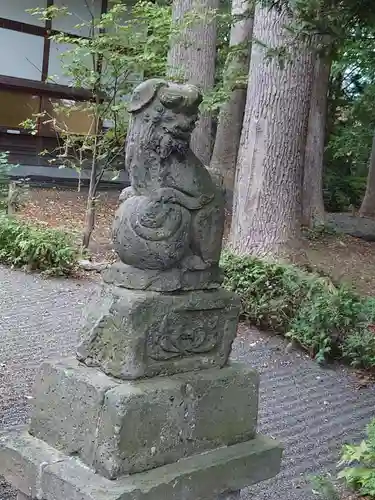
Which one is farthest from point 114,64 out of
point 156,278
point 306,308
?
point 156,278

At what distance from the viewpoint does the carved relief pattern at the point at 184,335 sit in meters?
2.89

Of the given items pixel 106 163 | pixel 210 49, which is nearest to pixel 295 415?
pixel 106 163

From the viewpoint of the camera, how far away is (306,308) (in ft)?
26.2

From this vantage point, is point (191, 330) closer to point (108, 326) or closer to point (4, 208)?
point (108, 326)

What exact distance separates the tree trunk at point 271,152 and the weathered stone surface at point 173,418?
7.00 m

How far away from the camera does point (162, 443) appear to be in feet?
9.42

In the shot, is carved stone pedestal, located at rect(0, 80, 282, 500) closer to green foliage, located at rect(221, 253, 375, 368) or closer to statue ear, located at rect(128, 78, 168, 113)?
statue ear, located at rect(128, 78, 168, 113)

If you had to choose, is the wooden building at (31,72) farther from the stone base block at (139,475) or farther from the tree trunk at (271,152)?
the stone base block at (139,475)

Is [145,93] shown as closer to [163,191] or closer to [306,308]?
[163,191]

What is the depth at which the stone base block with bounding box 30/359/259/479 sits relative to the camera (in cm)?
274

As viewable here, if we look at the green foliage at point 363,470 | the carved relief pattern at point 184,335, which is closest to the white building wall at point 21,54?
the green foliage at point 363,470

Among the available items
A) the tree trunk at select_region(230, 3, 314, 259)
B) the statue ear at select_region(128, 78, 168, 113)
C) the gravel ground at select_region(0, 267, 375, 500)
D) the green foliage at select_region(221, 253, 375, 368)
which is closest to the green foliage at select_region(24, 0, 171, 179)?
the tree trunk at select_region(230, 3, 314, 259)

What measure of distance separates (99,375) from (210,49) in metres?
10.0

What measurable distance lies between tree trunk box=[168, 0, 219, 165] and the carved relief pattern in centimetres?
823
